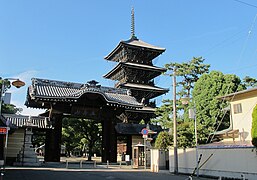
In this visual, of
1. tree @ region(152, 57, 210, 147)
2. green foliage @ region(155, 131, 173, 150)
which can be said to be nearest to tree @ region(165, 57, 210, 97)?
tree @ region(152, 57, 210, 147)

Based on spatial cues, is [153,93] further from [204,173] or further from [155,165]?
[204,173]

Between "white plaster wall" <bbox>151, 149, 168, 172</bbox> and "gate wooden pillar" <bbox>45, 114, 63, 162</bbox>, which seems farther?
"gate wooden pillar" <bbox>45, 114, 63, 162</bbox>

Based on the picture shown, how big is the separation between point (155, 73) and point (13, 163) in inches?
1053

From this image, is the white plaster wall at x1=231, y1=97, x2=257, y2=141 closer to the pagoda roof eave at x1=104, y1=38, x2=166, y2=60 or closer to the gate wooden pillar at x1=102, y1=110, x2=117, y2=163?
the gate wooden pillar at x1=102, y1=110, x2=117, y2=163

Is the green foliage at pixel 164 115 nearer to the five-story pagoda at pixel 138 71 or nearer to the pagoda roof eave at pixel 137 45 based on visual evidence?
the five-story pagoda at pixel 138 71

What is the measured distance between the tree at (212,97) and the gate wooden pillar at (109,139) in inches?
363

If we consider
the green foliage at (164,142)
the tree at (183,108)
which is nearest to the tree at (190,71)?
the tree at (183,108)

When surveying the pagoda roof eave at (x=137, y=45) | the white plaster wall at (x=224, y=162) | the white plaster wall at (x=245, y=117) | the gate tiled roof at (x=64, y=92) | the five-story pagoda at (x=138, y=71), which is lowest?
the white plaster wall at (x=224, y=162)

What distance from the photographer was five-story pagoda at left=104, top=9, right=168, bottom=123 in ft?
132

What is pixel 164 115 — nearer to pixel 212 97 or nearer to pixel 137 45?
pixel 212 97

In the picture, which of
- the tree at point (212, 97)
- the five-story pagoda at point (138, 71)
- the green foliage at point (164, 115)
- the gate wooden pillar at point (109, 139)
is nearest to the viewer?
the gate wooden pillar at point (109, 139)

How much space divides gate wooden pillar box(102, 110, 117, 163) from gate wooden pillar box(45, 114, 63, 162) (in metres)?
4.56

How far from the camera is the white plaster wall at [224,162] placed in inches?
518

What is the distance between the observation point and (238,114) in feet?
78.6
